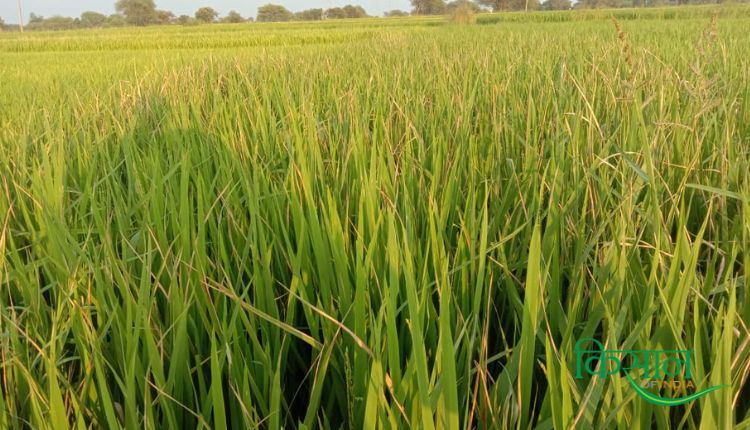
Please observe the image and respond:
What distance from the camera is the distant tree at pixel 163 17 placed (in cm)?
5238

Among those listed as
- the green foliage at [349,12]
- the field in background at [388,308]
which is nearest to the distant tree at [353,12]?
the green foliage at [349,12]

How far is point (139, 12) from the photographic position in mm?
52562

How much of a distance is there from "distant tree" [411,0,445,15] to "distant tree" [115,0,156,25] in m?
26.9

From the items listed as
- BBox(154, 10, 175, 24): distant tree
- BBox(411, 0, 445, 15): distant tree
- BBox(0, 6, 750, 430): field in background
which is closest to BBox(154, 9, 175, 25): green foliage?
BBox(154, 10, 175, 24): distant tree

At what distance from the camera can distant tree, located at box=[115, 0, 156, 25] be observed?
52.4 m

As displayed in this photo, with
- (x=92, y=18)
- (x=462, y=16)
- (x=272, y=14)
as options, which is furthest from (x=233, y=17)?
(x=462, y=16)

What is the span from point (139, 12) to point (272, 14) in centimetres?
1406

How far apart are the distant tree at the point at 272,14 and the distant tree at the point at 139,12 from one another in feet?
37.3

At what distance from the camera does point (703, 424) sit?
1.03 ft

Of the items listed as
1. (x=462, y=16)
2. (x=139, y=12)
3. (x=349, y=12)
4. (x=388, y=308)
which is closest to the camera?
(x=388, y=308)

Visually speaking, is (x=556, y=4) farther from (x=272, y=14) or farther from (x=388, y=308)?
(x=388, y=308)

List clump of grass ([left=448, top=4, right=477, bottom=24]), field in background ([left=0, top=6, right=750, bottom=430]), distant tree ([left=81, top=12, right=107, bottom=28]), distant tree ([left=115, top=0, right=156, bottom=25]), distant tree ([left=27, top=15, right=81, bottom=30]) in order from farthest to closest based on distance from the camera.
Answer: distant tree ([left=81, top=12, right=107, bottom=28]), distant tree ([left=115, top=0, right=156, bottom=25]), distant tree ([left=27, top=15, right=81, bottom=30]), clump of grass ([left=448, top=4, right=477, bottom=24]), field in background ([left=0, top=6, right=750, bottom=430])

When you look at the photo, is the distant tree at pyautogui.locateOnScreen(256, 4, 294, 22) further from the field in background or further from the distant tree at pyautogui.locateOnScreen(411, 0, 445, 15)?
the field in background

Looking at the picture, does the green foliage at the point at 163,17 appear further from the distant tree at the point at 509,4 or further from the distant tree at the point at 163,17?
the distant tree at the point at 509,4
